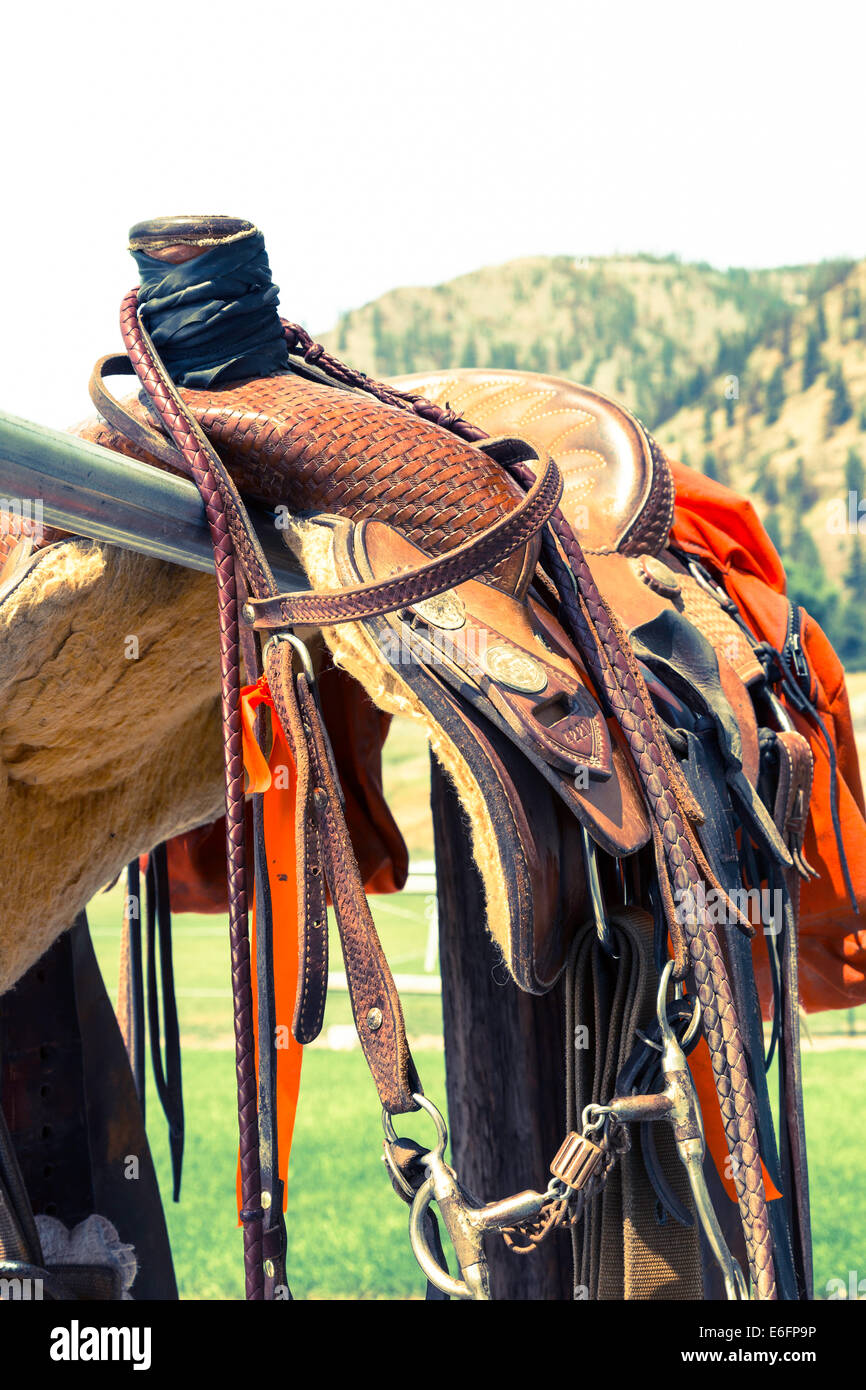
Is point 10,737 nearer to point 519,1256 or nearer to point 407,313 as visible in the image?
point 519,1256

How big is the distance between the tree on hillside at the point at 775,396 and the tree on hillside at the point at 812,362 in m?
1.00

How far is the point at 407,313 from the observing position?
2739 inches

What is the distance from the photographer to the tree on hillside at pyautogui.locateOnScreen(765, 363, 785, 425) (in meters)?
51.8

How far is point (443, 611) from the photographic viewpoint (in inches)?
50.7

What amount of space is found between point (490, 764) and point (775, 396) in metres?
54.4

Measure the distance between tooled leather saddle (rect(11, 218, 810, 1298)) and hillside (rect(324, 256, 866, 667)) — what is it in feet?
111

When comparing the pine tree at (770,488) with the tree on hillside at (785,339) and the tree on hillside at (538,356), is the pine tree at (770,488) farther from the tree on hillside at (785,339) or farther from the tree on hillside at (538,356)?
the tree on hillside at (538,356)

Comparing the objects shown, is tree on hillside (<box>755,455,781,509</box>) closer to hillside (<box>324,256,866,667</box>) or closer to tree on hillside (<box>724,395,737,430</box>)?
hillside (<box>324,256,866,667</box>)

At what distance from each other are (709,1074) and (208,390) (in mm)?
976

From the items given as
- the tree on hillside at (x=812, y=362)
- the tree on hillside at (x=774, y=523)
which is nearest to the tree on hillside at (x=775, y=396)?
the tree on hillside at (x=812, y=362)

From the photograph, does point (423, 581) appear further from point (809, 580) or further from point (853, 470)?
point (853, 470)

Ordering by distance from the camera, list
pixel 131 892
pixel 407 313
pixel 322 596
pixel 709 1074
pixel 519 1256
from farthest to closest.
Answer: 1. pixel 407 313
2. pixel 131 892
3. pixel 519 1256
4. pixel 709 1074
5. pixel 322 596

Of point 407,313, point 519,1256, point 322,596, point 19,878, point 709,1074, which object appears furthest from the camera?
point 407,313
